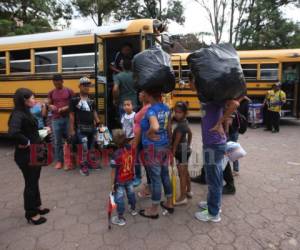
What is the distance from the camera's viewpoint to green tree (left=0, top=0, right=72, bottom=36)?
1232 cm

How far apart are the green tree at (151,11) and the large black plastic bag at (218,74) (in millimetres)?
20868

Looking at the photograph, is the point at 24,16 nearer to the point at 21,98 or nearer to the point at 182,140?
the point at 21,98

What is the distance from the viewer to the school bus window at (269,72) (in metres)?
9.67

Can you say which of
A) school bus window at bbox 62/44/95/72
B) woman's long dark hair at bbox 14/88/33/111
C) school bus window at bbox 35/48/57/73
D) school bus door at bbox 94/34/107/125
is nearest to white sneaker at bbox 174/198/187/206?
woman's long dark hair at bbox 14/88/33/111

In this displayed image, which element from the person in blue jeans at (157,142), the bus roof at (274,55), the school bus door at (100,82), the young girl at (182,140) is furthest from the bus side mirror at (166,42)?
the bus roof at (274,55)

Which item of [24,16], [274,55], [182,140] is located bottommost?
[182,140]

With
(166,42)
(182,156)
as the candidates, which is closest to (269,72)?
(166,42)

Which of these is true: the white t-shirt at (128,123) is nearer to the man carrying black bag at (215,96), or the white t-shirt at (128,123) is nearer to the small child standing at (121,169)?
the small child standing at (121,169)

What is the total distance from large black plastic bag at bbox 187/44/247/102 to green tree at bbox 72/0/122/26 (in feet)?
68.3

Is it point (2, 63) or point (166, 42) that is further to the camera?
point (2, 63)

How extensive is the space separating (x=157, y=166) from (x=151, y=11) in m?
22.1

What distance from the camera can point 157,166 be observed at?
10.0 ft

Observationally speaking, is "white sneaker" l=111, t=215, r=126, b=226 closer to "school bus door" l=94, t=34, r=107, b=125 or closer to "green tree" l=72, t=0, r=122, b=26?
"school bus door" l=94, t=34, r=107, b=125

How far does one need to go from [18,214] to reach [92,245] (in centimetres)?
131
